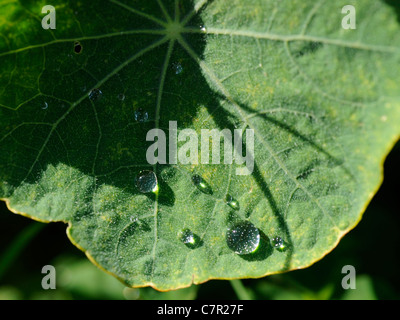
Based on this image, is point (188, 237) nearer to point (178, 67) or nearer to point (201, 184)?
point (201, 184)

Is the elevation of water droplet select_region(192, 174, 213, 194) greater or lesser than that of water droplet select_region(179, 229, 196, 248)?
greater

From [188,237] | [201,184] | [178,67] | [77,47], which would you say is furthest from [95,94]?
[188,237]

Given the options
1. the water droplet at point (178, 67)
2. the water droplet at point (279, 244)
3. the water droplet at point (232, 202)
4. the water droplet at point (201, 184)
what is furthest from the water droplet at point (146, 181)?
the water droplet at point (279, 244)

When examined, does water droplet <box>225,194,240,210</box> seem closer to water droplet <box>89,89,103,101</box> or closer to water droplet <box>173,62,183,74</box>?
water droplet <box>173,62,183,74</box>

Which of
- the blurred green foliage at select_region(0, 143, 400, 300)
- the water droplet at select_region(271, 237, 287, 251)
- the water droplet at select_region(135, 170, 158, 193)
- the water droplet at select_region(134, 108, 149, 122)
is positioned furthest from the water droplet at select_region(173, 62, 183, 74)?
the blurred green foliage at select_region(0, 143, 400, 300)

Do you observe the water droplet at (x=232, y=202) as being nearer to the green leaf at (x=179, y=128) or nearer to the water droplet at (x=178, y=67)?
the green leaf at (x=179, y=128)
